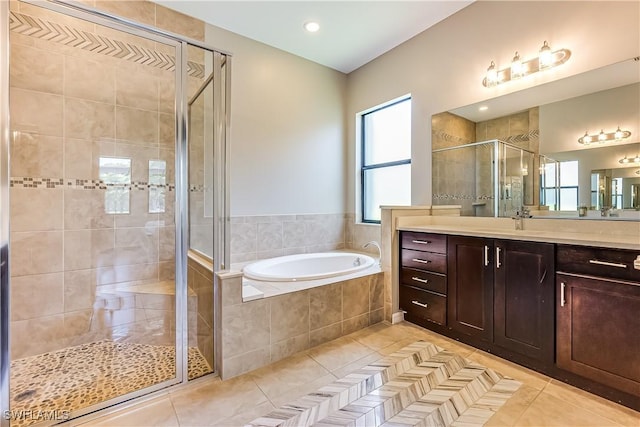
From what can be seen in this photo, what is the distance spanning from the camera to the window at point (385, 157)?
134 inches

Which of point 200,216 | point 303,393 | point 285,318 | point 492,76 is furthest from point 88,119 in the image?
point 492,76

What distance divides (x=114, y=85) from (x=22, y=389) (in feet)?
7.32

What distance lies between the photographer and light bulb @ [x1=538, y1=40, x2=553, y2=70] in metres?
2.11

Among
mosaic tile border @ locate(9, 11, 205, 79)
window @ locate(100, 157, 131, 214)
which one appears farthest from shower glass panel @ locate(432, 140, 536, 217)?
window @ locate(100, 157, 131, 214)

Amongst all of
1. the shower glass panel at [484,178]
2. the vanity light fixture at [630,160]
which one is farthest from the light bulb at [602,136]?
the shower glass panel at [484,178]

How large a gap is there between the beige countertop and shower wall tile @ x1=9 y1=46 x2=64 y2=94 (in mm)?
2970

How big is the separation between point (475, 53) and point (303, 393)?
303cm

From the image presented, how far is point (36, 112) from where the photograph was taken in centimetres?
209

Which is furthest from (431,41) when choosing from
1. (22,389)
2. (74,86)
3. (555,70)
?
(22,389)

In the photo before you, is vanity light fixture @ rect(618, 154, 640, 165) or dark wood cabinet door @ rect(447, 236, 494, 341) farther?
dark wood cabinet door @ rect(447, 236, 494, 341)

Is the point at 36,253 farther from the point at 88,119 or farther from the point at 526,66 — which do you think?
the point at 526,66

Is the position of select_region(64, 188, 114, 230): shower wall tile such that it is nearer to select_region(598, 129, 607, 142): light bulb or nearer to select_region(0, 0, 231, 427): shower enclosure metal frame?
select_region(0, 0, 231, 427): shower enclosure metal frame

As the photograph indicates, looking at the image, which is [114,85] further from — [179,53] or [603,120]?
[603,120]

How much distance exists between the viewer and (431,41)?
2.91 meters
